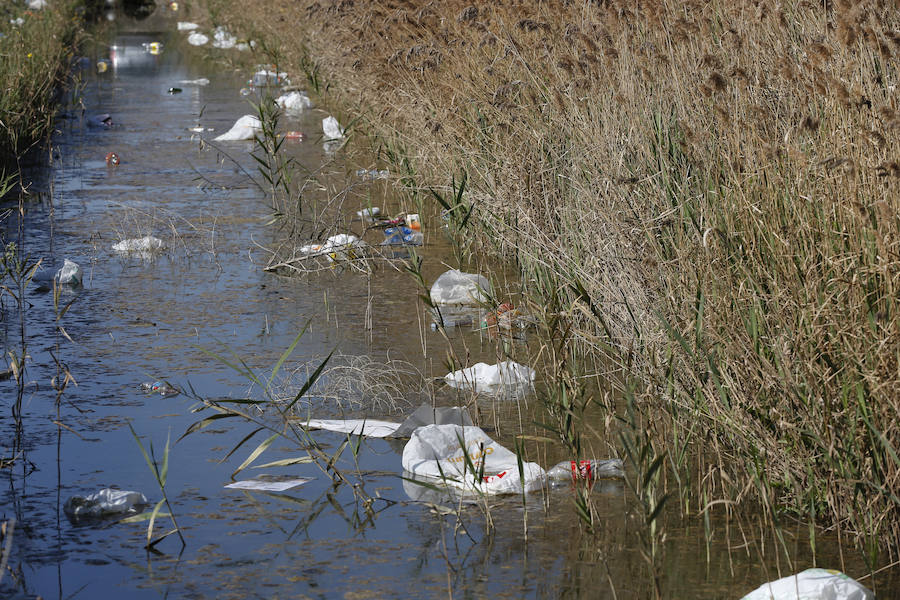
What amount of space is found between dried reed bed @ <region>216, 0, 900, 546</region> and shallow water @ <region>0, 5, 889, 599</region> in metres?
0.29

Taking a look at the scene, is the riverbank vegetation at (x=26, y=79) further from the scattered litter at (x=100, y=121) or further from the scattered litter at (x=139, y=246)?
the scattered litter at (x=139, y=246)

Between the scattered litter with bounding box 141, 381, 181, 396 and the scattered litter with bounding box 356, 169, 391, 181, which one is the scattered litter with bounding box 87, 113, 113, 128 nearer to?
the scattered litter with bounding box 356, 169, 391, 181

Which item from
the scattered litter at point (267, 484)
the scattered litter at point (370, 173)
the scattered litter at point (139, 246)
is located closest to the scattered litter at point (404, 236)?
the scattered litter at point (370, 173)

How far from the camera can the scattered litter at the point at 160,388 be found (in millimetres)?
4254

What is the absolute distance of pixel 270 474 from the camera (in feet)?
11.8

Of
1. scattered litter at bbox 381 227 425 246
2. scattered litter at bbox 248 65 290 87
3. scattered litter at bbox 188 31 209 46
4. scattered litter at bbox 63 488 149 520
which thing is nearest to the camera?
scattered litter at bbox 63 488 149 520

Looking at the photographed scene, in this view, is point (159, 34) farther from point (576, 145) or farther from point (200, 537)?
point (200, 537)

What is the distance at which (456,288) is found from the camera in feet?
17.7

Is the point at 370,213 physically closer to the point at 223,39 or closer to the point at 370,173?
the point at 370,173

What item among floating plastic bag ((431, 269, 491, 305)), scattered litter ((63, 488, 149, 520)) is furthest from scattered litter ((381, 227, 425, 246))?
scattered litter ((63, 488, 149, 520))

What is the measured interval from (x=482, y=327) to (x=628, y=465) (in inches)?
63.9

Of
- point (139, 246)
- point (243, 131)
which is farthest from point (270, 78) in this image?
point (139, 246)

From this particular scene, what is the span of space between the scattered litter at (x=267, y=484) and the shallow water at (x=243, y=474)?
0.11ft

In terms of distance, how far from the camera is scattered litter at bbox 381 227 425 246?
6241 mm
